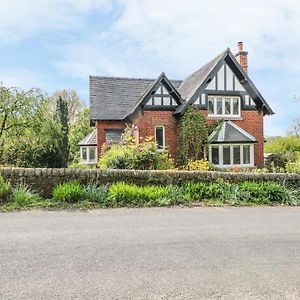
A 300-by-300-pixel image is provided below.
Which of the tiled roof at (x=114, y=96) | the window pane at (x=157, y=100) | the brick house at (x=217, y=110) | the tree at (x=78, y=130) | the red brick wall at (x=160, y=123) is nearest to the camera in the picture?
the brick house at (x=217, y=110)

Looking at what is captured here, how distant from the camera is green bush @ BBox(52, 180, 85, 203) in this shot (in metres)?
10.3

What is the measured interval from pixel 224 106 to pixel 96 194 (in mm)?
13176

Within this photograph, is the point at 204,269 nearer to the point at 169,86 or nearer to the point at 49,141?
the point at 49,141

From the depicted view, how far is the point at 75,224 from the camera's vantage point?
784 cm

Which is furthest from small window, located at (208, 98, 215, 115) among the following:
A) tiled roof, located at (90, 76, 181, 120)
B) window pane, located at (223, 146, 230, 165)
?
tiled roof, located at (90, 76, 181, 120)

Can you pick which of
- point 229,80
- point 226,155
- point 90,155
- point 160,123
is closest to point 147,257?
point 226,155

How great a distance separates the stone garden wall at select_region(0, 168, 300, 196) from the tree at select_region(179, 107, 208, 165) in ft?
26.1

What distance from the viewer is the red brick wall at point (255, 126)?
21.6 metres

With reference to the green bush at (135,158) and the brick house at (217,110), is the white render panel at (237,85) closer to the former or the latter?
the brick house at (217,110)

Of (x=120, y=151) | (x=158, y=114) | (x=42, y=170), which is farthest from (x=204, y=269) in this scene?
(x=158, y=114)

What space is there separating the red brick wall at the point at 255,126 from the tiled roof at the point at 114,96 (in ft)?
20.7

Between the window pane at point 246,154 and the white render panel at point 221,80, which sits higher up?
the white render panel at point 221,80

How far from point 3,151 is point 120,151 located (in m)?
6.35

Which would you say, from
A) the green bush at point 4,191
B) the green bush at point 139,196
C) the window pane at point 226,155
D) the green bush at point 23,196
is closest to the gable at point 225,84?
the window pane at point 226,155
